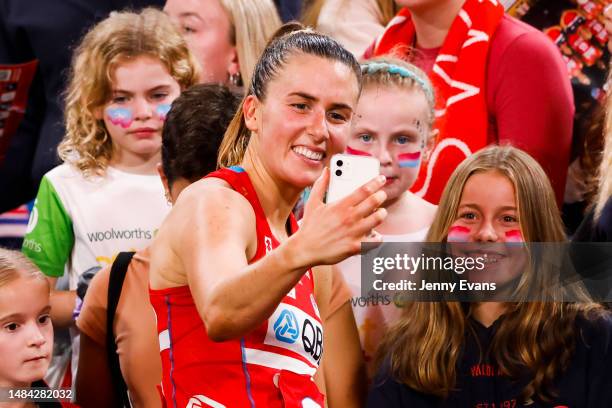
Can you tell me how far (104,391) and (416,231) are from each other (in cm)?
72

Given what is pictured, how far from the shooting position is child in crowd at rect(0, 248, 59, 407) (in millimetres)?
1940

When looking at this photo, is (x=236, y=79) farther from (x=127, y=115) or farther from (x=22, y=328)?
(x=22, y=328)

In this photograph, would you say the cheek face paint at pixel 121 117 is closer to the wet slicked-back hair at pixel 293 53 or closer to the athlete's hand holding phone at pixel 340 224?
the wet slicked-back hair at pixel 293 53

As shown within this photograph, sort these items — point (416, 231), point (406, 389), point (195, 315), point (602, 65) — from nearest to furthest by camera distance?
point (195, 315)
point (406, 389)
point (416, 231)
point (602, 65)

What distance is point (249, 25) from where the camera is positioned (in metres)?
2.70

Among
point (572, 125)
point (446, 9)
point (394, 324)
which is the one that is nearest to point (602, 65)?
point (572, 125)

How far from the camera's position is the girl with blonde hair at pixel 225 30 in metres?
2.69

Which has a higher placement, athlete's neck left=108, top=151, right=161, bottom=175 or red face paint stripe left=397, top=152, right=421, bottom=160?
athlete's neck left=108, top=151, right=161, bottom=175

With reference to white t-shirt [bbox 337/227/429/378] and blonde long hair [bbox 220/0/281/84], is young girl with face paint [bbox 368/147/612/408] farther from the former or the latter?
blonde long hair [bbox 220/0/281/84]

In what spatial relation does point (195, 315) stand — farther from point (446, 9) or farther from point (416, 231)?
point (446, 9)

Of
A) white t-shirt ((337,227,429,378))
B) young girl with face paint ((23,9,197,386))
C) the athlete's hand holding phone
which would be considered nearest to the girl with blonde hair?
young girl with face paint ((23,9,197,386))

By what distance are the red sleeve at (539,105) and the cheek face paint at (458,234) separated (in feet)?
1.03

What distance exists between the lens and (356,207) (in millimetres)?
1370

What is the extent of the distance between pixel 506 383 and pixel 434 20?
3.01 feet
